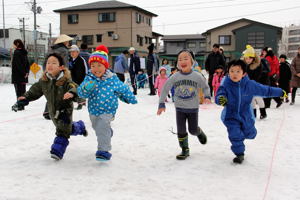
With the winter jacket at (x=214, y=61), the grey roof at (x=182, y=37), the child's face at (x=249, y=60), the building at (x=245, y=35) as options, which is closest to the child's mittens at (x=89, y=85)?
the child's face at (x=249, y=60)

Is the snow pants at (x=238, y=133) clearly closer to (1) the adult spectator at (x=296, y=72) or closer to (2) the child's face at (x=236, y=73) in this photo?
(2) the child's face at (x=236, y=73)

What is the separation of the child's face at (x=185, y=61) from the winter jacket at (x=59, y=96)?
59.9 inches

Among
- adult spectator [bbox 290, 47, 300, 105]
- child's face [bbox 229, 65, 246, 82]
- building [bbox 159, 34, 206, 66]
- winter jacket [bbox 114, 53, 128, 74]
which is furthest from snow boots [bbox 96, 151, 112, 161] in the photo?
building [bbox 159, 34, 206, 66]

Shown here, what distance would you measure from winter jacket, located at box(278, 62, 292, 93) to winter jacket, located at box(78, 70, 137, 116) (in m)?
8.90

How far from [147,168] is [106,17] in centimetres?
4160

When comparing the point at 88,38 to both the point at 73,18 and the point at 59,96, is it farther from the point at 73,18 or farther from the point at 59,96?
the point at 59,96

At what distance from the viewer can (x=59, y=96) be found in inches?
169

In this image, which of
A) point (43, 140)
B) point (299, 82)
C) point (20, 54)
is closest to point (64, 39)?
point (20, 54)

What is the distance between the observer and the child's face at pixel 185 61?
4.38 m

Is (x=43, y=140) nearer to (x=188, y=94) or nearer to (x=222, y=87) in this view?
(x=188, y=94)

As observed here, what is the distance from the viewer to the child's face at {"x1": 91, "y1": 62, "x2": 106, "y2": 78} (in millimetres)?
4160

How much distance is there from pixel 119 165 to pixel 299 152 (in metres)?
2.85

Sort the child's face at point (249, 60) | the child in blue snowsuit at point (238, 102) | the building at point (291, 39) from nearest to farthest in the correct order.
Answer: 1. the child in blue snowsuit at point (238, 102)
2. the child's face at point (249, 60)
3. the building at point (291, 39)

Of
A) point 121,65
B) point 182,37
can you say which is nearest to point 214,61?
point 121,65
